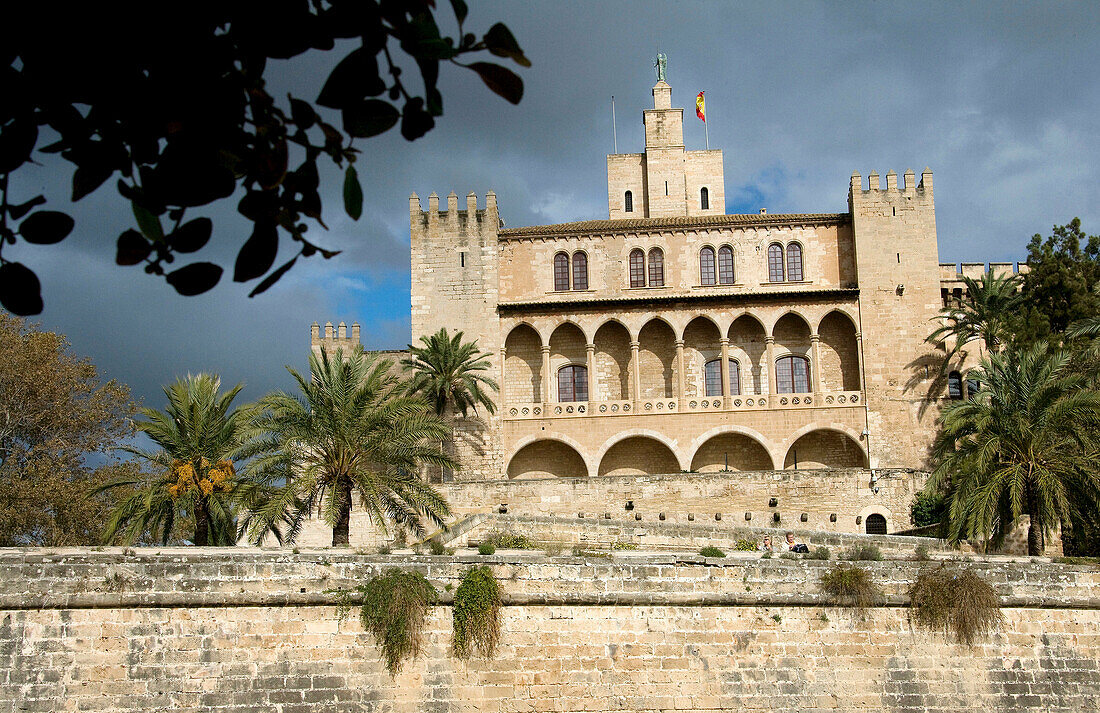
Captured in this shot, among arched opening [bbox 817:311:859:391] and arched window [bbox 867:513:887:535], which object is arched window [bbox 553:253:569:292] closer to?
arched opening [bbox 817:311:859:391]

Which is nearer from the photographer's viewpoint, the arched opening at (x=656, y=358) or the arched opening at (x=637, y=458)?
the arched opening at (x=637, y=458)

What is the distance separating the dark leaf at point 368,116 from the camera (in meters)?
3.73

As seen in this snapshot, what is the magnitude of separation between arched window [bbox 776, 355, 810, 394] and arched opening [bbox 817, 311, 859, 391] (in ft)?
2.05

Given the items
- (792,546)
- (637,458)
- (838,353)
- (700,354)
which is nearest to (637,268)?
(700,354)

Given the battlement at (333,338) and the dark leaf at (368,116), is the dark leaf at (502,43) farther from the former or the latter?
the battlement at (333,338)

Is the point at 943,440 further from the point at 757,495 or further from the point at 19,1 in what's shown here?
the point at 19,1

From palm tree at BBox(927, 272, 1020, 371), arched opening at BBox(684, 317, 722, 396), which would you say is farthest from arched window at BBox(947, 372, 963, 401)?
arched opening at BBox(684, 317, 722, 396)

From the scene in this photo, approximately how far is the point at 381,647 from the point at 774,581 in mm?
5721

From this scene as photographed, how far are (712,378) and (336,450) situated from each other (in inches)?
784

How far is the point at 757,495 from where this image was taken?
32406mm

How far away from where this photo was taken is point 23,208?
3.93 meters

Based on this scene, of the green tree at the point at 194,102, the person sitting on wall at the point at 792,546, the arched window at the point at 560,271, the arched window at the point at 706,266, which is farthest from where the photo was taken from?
the arched window at the point at 560,271

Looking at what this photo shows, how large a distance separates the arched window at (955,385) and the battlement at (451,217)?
56.0 ft

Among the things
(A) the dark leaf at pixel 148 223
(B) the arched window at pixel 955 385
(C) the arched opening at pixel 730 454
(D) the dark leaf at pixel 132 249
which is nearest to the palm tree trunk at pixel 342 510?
(C) the arched opening at pixel 730 454
